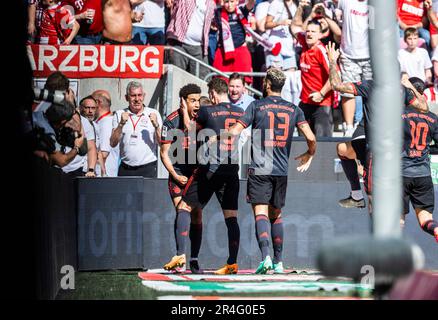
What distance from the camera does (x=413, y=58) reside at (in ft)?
51.8

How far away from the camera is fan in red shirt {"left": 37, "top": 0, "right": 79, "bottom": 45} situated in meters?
15.4

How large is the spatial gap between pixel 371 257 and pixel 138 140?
10.5 m

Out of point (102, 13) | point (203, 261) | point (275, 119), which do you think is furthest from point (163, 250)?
point (102, 13)

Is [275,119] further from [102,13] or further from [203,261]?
[102,13]

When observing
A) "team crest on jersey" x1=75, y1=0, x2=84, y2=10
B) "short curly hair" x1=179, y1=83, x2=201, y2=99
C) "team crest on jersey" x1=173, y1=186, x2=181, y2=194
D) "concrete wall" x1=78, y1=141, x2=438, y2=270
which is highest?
"team crest on jersey" x1=75, y1=0, x2=84, y2=10

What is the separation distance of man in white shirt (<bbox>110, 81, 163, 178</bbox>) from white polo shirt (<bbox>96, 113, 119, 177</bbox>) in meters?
0.07

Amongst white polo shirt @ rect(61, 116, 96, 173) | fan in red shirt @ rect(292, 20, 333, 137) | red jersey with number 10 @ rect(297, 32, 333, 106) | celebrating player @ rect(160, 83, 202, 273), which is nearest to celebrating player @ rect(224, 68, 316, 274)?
celebrating player @ rect(160, 83, 202, 273)

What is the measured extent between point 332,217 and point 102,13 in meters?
4.71

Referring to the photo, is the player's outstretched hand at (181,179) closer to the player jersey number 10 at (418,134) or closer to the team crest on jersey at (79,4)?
the player jersey number 10 at (418,134)

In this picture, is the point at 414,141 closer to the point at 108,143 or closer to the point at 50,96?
the point at 108,143

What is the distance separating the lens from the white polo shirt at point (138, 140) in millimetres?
13805

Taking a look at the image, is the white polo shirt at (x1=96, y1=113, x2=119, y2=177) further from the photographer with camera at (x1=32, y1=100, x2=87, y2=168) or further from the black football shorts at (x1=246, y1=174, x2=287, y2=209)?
the black football shorts at (x1=246, y1=174, x2=287, y2=209)

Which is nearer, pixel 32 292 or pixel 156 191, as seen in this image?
pixel 32 292
